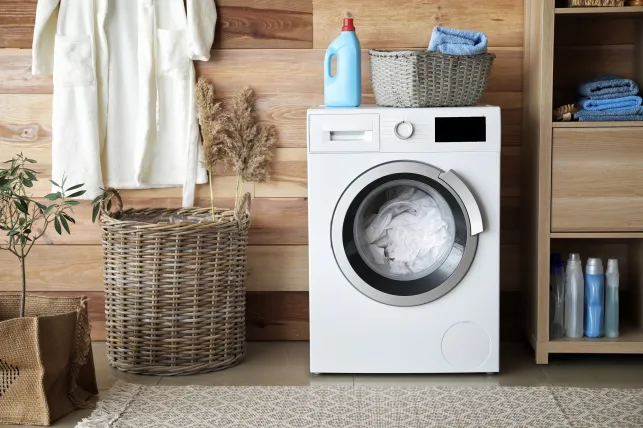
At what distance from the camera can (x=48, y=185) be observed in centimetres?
294

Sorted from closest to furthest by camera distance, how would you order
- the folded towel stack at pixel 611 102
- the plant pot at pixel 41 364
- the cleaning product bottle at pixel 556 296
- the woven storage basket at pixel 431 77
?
the plant pot at pixel 41 364
the woven storage basket at pixel 431 77
the folded towel stack at pixel 611 102
the cleaning product bottle at pixel 556 296

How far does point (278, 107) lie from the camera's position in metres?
2.91

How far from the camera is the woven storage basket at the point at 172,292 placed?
2.53 m

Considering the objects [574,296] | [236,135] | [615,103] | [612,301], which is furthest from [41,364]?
[615,103]

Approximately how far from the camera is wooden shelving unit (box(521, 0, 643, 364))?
253 centimetres

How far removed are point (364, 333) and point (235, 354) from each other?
1.47 feet

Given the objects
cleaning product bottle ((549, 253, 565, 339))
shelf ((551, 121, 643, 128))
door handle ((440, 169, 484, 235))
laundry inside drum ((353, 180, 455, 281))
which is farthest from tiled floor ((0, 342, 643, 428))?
shelf ((551, 121, 643, 128))

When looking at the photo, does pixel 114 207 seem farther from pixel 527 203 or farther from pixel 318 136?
pixel 527 203

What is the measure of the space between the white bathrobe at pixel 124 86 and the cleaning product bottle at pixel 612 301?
1388 mm

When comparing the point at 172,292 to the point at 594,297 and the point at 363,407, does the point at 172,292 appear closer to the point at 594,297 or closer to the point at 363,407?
the point at 363,407

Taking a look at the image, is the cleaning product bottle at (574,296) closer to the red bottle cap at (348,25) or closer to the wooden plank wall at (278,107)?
the wooden plank wall at (278,107)

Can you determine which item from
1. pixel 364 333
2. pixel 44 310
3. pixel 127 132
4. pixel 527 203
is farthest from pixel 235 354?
pixel 527 203

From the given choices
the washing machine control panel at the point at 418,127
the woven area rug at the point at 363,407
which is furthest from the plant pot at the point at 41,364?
the washing machine control panel at the point at 418,127

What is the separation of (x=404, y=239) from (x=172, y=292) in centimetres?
72
